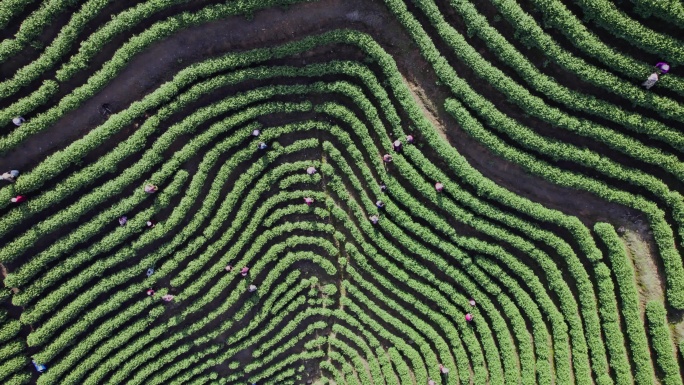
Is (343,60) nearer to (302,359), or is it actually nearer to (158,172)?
(158,172)

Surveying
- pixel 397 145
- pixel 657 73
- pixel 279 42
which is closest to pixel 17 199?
pixel 279 42

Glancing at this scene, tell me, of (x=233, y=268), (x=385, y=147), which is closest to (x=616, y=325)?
(x=385, y=147)

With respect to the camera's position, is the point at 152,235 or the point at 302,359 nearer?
the point at 152,235

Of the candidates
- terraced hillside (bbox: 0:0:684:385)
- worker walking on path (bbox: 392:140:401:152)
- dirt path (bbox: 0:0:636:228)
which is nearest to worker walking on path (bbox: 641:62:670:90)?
terraced hillside (bbox: 0:0:684:385)

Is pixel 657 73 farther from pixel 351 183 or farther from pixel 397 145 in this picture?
pixel 351 183

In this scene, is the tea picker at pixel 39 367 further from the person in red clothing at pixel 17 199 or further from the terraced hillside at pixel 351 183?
the person in red clothing at pixel 17 199

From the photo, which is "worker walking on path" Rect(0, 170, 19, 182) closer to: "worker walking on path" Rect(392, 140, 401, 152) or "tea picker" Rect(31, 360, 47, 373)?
"tea picker" Rect(31, 360, 47, 373)

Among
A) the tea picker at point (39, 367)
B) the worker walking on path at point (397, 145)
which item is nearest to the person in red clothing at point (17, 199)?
the tea picker at point (39, 367)

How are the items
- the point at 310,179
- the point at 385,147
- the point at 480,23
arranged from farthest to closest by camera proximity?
1. the point at 310,179
2. the point at 385,147
3. the point at 480,23
